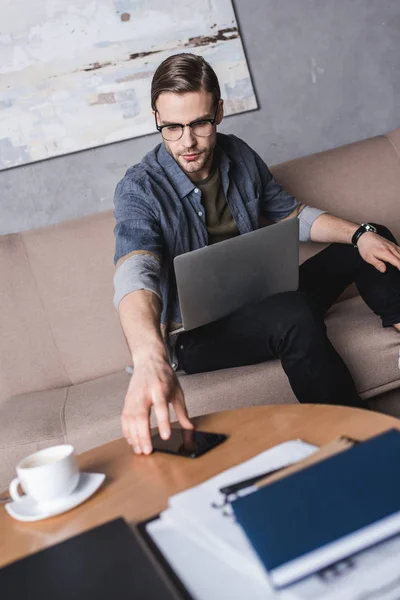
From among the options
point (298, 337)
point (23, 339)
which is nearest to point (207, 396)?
point (298, 337)

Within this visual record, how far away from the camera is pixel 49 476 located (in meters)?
0.94

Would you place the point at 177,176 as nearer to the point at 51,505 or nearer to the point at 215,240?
the point at 215,240

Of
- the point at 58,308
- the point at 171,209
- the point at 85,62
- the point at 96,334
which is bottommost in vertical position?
the point at 96,334

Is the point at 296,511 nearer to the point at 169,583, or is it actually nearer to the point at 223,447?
the point at 169,583

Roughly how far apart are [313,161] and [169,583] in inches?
73.9

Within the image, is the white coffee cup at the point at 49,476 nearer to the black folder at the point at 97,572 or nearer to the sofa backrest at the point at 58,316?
the black folder at the point at 97,572

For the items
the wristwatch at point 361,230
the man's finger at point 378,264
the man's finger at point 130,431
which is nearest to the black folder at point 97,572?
the man's finger at point 130,431

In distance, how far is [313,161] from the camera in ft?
7.68

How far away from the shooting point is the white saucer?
96 cm

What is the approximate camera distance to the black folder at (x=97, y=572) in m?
0.68

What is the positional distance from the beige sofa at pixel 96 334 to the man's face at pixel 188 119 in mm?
426

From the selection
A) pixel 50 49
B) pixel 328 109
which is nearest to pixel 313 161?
pixel 328 109

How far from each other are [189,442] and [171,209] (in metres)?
0.91

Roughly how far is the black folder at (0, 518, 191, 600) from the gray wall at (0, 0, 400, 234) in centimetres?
189
